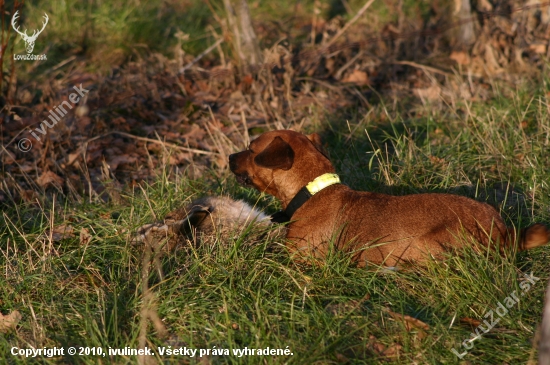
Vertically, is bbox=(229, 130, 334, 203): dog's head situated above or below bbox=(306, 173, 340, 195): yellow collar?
above

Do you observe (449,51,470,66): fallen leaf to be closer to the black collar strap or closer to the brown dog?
the brown dog

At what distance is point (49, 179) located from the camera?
5.94 metres

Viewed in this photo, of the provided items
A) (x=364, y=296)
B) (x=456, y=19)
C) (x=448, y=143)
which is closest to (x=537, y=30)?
(x=456, y=19)

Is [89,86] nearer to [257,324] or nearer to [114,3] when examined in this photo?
[114,3]

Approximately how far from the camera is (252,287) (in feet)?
13.1

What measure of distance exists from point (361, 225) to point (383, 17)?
6.25 meters

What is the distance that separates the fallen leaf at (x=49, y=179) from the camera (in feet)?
19.4

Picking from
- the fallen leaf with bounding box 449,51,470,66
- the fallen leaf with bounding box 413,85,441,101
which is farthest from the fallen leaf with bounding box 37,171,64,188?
the fallen leaf with bounding box 449,51,470,66

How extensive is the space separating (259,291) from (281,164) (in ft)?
3.63

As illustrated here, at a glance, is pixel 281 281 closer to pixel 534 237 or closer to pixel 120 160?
pixel 534 237

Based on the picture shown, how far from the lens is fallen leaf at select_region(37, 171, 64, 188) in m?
5.92

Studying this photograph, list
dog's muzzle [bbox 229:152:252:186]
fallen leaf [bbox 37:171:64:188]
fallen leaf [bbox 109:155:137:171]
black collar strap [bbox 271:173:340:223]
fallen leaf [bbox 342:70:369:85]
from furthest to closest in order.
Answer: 1. fallen leaf [bbox 342:70:369:85]
2. fallen leaf [bbox 109:155:137:171]
3. fallen leaf [bbox 37:171:64:188]
4. dog's muzzle [bbox 229:152:252:186]
5. black collar strap [bbox 271:173:340:223]

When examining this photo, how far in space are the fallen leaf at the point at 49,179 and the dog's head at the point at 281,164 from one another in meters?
1.96

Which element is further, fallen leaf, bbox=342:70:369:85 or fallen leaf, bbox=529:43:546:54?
fallen leaf, bbox=529:43:546:54
